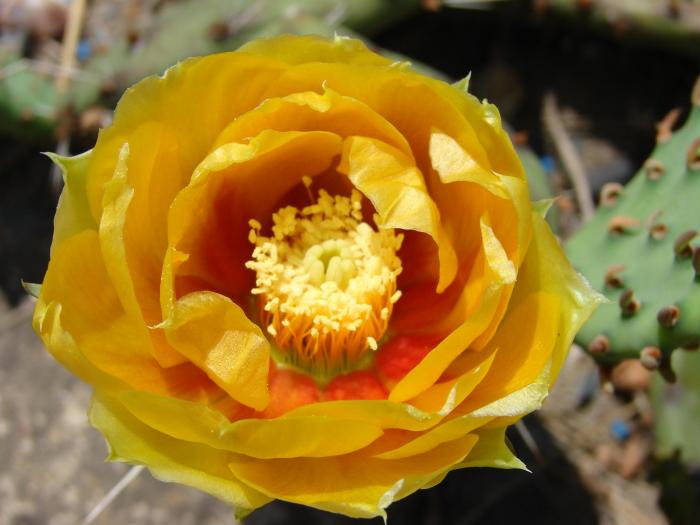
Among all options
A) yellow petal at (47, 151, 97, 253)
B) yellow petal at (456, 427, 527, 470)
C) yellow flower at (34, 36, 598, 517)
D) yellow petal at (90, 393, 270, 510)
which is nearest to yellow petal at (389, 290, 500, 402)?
yellow flower at (34, 36, 598, 517)

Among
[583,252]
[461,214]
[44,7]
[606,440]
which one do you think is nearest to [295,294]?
[461,214]

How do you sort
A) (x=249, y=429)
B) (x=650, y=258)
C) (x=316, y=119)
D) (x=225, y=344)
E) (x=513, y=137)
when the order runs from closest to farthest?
1. (x=249, y=429)
2. (x=225, y=344)
3. (x=316, y=119)
4. (x=650, y=258)
5. (x=513, y=137)

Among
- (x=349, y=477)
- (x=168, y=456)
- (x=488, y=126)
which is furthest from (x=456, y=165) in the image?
(x=168, y=456)

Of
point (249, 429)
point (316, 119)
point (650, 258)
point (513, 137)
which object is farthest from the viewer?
point (513, 137)

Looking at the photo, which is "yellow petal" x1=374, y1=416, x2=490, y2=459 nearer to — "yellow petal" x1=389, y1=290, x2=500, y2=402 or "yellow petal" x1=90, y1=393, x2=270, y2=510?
"yellow petal" x1=389, y1=290, x2=500, y2=402

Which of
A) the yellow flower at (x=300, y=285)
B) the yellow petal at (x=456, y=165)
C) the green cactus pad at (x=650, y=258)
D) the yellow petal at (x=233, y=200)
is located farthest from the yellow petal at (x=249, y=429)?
the green cactus pad at (x=650, y=258)

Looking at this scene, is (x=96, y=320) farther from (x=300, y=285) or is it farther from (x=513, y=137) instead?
(x=513, y=137)

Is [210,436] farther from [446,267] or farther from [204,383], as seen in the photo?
[446,267]
